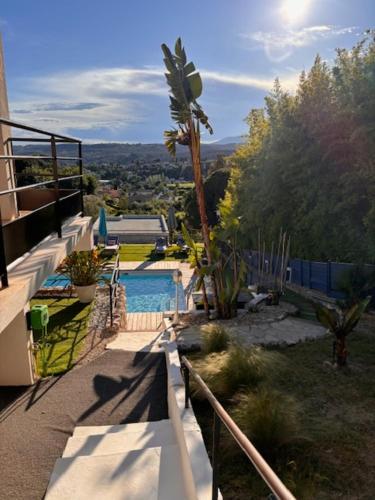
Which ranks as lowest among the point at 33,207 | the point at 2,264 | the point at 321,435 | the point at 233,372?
the point at 321,435

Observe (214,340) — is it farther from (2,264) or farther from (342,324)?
(2,264)

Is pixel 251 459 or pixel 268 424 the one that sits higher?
pixel 251 459

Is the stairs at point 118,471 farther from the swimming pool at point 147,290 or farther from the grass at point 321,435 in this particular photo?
the swimming pool at point 147,290

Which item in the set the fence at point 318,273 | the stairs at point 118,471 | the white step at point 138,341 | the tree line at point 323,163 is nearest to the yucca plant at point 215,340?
the white step at point 138,341

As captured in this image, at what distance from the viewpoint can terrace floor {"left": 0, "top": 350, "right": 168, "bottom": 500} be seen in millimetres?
4488

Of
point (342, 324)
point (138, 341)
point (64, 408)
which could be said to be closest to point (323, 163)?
point (342, 324)

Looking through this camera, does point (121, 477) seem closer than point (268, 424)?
Yes

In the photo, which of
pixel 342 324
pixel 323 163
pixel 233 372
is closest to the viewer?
pixel 233 372

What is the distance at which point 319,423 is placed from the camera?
4.73 metres

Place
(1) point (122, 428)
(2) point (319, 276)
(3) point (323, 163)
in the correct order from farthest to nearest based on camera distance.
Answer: (2) point (319, 276) < (3) point (323, 163) < (1) point (122, 428)

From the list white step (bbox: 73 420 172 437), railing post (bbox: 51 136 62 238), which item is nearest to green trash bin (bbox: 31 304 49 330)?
railing post (bbox: 51 136 62 238)

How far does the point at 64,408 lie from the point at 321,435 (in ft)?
12.6

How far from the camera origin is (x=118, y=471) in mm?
3889

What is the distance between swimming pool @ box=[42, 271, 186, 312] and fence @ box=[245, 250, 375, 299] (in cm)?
442
